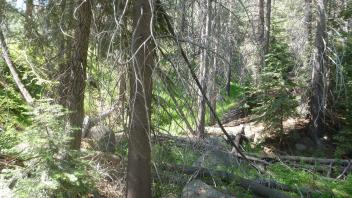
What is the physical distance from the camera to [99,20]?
5395mm

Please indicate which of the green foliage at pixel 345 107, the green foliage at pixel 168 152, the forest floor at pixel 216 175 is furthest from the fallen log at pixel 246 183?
the green foliage at pixel 345 107

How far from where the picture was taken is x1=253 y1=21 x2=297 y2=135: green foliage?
1502 cm

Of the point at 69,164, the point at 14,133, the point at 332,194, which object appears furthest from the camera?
the point at 332,194

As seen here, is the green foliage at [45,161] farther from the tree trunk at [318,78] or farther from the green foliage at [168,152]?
the tree trunk at [318,78]

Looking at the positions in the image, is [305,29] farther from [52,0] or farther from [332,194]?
[52,0]

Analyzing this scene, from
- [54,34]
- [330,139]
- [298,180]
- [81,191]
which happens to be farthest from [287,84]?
[81,191]

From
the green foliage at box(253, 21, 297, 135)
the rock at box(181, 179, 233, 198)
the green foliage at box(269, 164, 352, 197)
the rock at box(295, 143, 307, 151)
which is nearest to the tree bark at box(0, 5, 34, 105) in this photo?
the rock at box(181, 179, 233, 198)

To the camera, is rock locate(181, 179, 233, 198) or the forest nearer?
the forest

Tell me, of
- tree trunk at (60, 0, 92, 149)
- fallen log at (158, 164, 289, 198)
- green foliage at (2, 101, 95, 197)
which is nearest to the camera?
green foliage at (2, 101, 95, 197)

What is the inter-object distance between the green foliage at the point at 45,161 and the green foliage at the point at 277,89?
11.6 m

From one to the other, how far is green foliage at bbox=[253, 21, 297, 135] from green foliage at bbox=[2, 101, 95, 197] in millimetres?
11616

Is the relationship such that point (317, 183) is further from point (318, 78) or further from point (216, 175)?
point (318, 78)

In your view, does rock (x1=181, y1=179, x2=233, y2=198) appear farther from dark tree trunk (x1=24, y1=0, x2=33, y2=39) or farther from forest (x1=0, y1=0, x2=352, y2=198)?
dark tree trunk (x1=24, y1=0, x2=33, y2=39)

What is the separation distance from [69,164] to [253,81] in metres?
13.1
